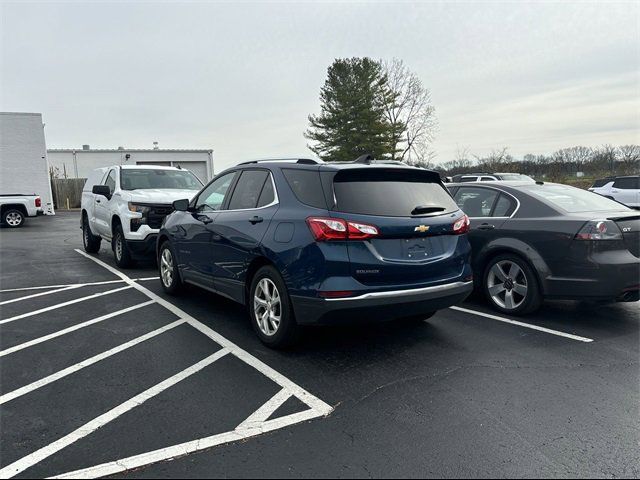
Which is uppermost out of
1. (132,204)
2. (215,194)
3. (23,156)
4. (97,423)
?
(23,156)

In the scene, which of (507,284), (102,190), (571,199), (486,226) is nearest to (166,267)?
(102,190)

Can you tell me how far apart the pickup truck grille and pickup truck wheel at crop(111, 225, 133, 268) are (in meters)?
0.63

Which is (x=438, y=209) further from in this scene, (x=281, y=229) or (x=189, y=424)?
(x=189, y=424)

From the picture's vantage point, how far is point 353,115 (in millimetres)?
44594

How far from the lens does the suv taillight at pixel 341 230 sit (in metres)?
3.85

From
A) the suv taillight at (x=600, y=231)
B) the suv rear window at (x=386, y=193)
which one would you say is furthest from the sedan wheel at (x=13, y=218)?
the suv taillight at (x=600, y=231)

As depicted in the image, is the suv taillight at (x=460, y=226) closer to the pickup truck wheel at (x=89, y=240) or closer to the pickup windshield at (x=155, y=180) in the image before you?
the pickup windshield at (x=155, y=180)

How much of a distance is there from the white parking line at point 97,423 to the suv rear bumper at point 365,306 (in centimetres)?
101

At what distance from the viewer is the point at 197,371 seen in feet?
13.1

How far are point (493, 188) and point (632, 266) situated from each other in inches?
73.0

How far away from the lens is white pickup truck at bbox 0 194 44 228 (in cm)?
1927

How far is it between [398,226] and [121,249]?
6395mm

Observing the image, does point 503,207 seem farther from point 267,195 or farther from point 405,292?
point 267,195

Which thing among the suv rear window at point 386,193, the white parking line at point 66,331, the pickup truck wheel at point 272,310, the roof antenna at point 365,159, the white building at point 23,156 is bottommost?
the white parking line at point 66,331
